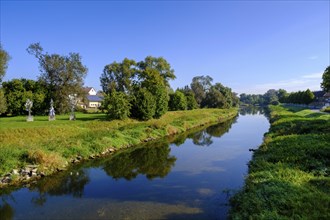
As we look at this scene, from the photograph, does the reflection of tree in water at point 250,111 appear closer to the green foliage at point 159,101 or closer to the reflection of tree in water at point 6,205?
the green foliage at point 159,101

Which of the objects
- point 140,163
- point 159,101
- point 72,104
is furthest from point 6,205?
point 159,101

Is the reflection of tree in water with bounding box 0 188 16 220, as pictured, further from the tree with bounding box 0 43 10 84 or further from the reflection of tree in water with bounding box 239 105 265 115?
the reflection of tree in water with bounding box 239 105 265 115

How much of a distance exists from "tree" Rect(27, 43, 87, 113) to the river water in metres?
28.1

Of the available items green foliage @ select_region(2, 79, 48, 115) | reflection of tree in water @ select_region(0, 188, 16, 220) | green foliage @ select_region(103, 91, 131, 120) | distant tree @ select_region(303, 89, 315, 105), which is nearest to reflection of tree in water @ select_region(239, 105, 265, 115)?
distant tree @ select_region(303, 89, 315, 105)

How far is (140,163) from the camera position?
22953mm

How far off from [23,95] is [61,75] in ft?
24.4

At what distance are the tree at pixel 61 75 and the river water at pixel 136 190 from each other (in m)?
28.1

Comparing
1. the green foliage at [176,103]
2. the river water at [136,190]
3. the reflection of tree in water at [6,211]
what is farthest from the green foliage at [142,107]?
the reflection of tree in water at [6,211]

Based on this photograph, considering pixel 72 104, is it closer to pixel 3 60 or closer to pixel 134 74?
pixel 3 60

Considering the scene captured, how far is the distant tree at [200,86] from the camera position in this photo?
345 ft

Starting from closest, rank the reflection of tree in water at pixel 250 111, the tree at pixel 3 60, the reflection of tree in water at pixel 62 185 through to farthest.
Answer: the reflection of tree in water at pixel 62 185, the tree at pixel 3 60, the reflection of tree in water at pixel 250 111

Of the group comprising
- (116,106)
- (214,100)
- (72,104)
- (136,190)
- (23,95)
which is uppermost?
(214,100)

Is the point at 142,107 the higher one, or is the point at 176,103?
the point at 176,103

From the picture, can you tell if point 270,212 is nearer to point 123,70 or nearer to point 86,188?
point 86,188
